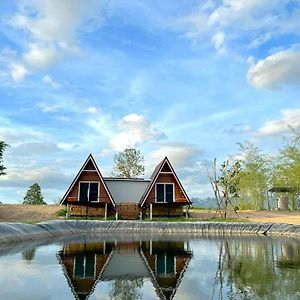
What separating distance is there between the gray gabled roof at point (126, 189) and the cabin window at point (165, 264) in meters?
17.6

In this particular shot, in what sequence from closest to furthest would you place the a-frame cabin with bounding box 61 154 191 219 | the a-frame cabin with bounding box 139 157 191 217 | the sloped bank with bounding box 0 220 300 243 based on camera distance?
1. the sloped bank with bounding box 0 220 300 243
2. the a-frame cabin with bounding box 61 154 191 219
3. the a-frame cabin with bounding box 139 157 191 217

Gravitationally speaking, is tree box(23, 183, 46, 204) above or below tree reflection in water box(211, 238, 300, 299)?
above

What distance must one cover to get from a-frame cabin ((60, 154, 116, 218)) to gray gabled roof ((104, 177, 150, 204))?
1653 millimetres

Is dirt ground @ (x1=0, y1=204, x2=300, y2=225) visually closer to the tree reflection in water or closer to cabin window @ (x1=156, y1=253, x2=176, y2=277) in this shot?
the tree reflection in water

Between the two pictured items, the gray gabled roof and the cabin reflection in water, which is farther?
the gray gabled roof

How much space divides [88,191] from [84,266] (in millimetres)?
18260

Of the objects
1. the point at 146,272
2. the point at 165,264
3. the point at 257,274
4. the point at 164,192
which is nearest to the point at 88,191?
the point at 164,192

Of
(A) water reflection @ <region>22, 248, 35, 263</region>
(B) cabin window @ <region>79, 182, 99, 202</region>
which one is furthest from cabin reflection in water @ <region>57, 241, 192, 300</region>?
(B) cabin window @ <region>79, 182, 99, 202</region>

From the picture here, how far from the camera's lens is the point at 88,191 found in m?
27.6

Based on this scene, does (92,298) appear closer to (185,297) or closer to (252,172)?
(185,297)

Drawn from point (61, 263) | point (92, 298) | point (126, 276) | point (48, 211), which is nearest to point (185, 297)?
point (92, 298)

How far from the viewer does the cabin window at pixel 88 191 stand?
1080 inches

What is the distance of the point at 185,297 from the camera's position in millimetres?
6398

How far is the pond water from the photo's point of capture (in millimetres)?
6656
